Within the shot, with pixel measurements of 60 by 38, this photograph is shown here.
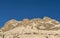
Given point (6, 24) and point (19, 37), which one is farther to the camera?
point (6, 24)

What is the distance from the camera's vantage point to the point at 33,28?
24.4 m

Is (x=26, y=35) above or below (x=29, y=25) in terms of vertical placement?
below

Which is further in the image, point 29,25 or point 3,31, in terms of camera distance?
point 3,31

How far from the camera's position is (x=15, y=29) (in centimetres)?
2492

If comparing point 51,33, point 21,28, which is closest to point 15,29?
point 21,28

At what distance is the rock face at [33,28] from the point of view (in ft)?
77.2

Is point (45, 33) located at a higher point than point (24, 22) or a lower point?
lower

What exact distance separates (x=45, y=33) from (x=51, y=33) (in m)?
0.63

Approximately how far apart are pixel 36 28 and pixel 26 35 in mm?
1495

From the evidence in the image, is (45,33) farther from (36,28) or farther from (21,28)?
(21,28)

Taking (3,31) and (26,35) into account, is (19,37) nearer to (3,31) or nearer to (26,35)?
(26,35)

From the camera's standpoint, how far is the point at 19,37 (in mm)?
23688

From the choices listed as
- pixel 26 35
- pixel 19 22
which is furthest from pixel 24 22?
pixel 26 35

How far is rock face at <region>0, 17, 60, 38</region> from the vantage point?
23531mm
